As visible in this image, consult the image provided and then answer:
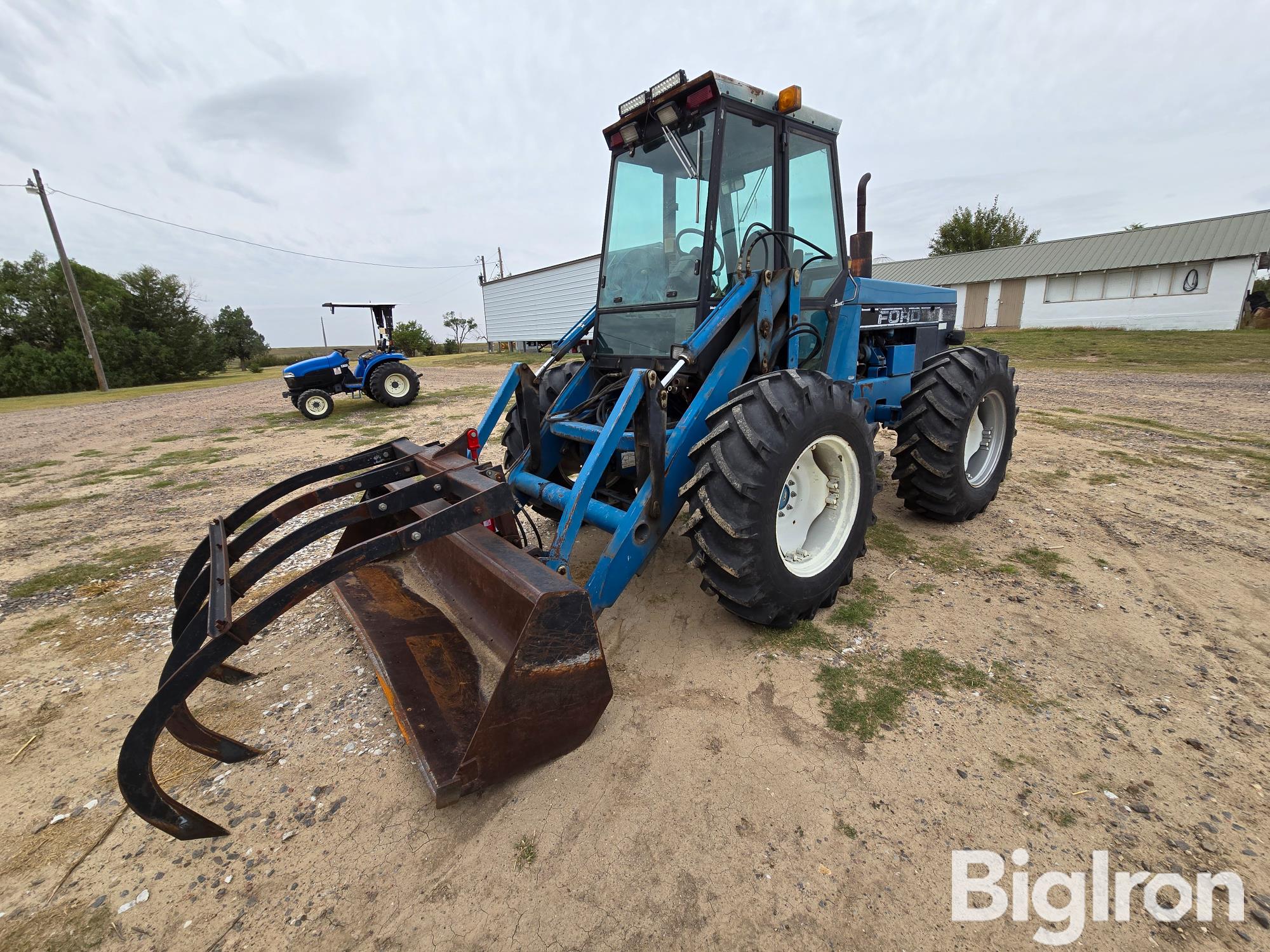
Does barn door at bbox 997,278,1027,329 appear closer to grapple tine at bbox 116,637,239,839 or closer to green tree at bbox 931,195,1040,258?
green tree at bbox 931,195,1040,258

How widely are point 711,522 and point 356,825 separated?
172 centimetres

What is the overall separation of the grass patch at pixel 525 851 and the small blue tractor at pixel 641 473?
8.9 inches

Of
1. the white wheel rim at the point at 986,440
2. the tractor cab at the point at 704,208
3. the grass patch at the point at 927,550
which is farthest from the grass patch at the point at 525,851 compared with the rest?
the white wheel rim at the point at 986,440

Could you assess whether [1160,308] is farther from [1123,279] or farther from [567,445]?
[567,445]

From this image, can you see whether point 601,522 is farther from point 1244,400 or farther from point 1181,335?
point 1181,335

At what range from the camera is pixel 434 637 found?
2590 mm

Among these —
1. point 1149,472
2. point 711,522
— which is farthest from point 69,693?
point 1149,472

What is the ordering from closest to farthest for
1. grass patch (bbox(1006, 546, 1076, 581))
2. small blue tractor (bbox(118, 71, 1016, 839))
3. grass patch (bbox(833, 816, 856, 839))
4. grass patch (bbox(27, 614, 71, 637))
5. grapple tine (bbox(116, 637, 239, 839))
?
grapple tine (bbox(116, 637, 239, 839)), grass patch (bbox(833, 816, 856, 839)), small blue tractor (bbox(118, 71, 1016, 839)), grass patch (bbox(27, 614, 71, 637)), grass patch (bbox(1006, 546, 1076, 581))

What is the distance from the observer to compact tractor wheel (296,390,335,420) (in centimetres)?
1113

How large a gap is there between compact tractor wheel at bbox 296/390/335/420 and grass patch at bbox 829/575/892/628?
10880mm

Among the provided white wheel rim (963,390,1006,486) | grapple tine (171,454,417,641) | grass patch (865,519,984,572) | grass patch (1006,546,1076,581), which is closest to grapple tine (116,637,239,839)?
grapple tine (171,454,417,641)

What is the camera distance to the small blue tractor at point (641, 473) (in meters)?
1.98

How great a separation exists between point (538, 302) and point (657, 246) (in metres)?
27.4

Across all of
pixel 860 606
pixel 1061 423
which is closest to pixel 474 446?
pixel 860 606
